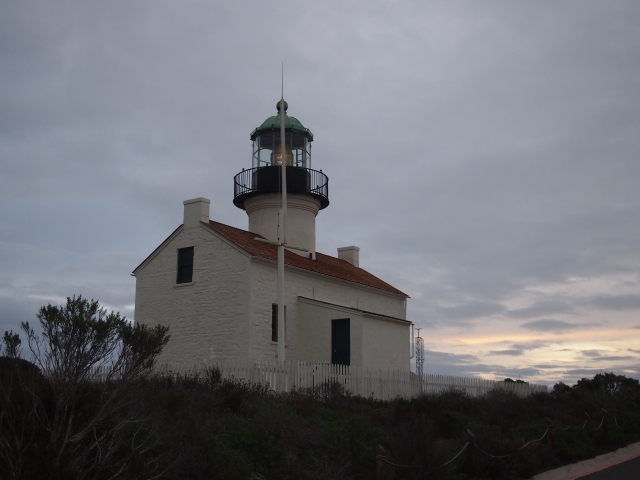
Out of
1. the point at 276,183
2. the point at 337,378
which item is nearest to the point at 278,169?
the point at 276,183

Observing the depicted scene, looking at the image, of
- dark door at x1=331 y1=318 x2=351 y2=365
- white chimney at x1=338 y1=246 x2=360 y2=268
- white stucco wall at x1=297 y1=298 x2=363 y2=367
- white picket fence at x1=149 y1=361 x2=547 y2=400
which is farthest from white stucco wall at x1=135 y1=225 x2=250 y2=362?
white chimney at x1=338 y1=246 x2=360 y2=268

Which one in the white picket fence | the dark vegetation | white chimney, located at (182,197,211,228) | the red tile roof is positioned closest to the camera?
the dark vegetation

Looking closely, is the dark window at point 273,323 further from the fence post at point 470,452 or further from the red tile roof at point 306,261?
the fence post at point 470,452

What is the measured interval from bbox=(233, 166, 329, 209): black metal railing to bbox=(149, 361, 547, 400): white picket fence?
8.20 meters

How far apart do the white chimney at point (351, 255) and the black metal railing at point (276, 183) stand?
473 centimetres

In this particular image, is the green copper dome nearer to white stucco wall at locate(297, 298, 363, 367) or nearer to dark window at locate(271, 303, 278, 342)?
white stucco wall at locate(297, 298, 363, 367)

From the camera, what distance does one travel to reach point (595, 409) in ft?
69.6

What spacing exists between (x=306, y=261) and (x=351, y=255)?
22.6ft

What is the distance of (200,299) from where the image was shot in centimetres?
2197

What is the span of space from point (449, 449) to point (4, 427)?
7.81m

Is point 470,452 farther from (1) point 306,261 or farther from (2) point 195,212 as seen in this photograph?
(1) point 306,261

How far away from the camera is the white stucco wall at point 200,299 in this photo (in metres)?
21.1

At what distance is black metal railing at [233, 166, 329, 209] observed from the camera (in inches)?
1031

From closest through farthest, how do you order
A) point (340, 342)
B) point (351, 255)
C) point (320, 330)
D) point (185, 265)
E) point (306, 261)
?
point (340, 342), point (320, 330), point (185, 265), point (306, 261), point (351, 255)
